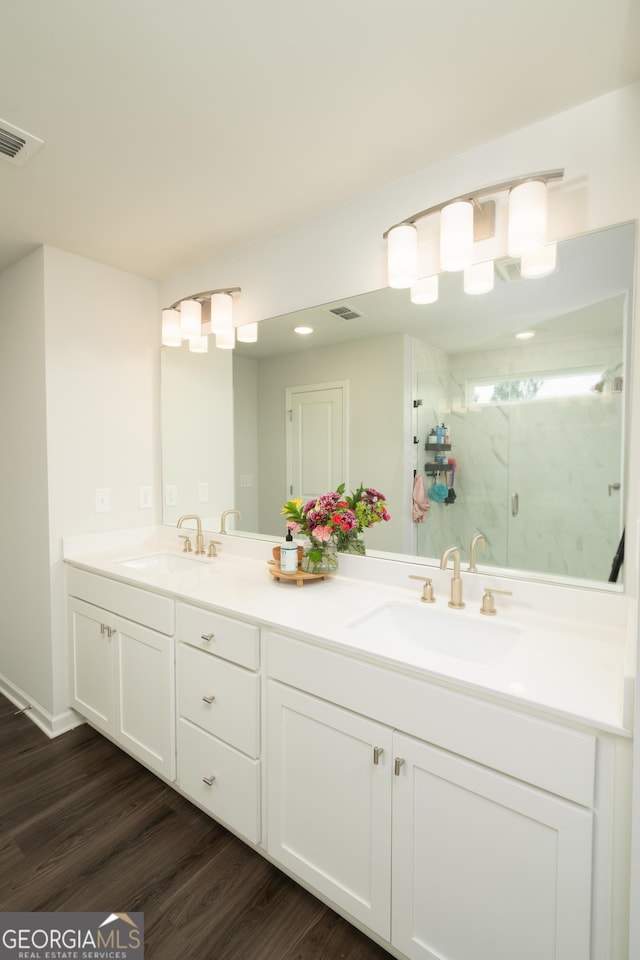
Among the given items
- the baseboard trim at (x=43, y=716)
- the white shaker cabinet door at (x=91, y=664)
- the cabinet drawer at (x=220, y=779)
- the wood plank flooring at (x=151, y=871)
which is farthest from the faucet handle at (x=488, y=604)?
the baseboard trim at (x=43, y=716)

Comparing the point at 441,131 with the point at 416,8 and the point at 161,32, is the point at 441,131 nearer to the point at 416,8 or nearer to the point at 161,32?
the point at 416,8

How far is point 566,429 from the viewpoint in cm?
138

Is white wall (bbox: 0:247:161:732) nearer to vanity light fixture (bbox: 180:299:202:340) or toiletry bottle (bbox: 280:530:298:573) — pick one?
vanity light fixture (bbox: 180:299:202:340)

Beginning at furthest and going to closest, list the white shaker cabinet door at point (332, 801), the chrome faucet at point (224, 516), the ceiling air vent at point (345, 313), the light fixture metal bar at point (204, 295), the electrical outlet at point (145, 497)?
the electrical outlet at point (145, 497), the chrome faucet at point (224, 516), the light fixture metal bar at point (204, 295), the ceiling air vent at point (345, 313), the white shaker cabinet door at point (332, 801)

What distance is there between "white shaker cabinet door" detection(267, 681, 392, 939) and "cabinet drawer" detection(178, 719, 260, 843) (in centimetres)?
8

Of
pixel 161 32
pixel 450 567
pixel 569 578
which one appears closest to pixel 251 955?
pixel 450 567

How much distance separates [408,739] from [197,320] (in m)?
2.06

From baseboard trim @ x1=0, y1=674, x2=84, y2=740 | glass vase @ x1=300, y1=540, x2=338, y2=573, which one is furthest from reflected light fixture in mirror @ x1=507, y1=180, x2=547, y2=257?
baseboard trim @ x1=0, y1=674, x2=84, y2=740

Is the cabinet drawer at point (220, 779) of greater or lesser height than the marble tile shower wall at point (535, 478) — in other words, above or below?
below

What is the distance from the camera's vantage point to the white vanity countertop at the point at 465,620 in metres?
0.96

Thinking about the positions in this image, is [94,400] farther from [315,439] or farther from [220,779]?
[220,779]

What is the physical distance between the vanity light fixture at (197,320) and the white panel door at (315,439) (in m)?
0.48

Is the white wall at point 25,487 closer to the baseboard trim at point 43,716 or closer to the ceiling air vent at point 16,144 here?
the baseboard trim at point 43,716

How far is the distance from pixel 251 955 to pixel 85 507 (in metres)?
1.90
